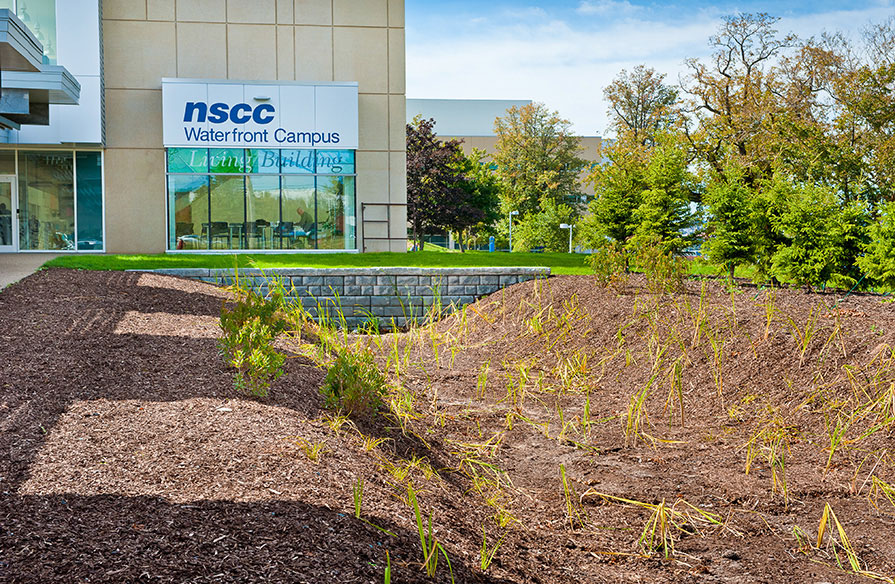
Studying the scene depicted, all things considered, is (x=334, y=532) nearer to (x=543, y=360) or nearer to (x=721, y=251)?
(x=543, y=360)

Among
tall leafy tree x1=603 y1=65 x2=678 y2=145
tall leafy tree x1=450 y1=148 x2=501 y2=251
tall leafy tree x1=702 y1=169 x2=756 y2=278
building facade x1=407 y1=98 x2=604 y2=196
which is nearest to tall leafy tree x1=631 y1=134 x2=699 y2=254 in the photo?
tall leafy tree x1=702 y1=169 x2=756 y2=278

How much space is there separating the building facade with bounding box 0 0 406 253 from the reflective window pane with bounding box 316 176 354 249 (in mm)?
30

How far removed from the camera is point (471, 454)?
5695 millimetres

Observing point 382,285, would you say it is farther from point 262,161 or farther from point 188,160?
point 188,160

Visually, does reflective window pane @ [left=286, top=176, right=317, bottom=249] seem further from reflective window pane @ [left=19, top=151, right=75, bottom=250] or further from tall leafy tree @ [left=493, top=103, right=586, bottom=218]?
tall leafy tree @ [left=493, top=103, right=586, bottom=218]

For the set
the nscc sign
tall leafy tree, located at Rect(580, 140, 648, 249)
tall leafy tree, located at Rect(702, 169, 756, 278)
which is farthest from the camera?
the nscc sign

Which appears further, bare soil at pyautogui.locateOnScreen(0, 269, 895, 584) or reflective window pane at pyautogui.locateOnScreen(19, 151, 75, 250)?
reflective window pane at pyautogui.locateOnScreen(19, 151, 75, 250)

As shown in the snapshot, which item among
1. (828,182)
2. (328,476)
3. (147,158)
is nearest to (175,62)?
(147,158)

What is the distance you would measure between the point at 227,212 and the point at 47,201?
472cm

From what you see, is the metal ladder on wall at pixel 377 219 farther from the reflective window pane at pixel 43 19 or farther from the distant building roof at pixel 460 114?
the distant building roof at pixel 460 114

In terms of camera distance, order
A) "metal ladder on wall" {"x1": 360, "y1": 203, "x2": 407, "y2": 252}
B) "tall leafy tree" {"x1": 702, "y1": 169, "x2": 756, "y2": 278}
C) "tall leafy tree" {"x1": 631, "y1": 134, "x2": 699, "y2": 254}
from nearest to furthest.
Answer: "tall leafy tree" {"x1": 702, "y1": 169, "x2": 756, "y2": 278}, "tall leafy tree" {"x1": 631, "y1": 134, "x2": 699, "y2": 254}, "metal ladder on wall" {"x1": 360, "y1": 203, "x2": 407, "y2": 252}

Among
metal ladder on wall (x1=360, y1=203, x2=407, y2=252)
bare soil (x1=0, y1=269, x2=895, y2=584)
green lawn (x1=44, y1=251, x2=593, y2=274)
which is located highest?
metal ladder on wall (x1=360, y1=203, x2=407, y2=252)

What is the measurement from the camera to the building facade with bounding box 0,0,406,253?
20.8 meters

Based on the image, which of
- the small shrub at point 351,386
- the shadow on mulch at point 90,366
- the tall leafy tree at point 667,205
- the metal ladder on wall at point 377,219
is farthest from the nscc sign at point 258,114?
the small shrub at point 351,386
